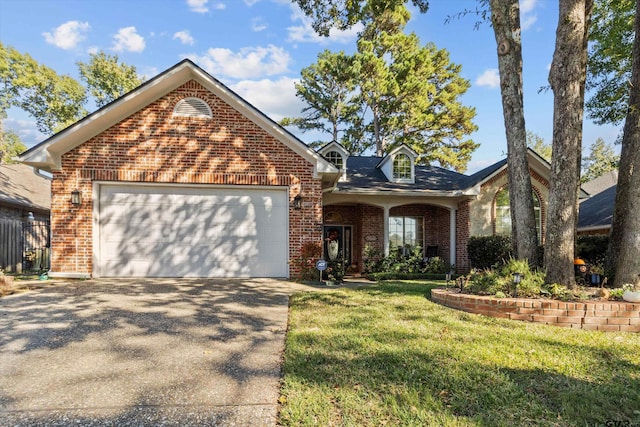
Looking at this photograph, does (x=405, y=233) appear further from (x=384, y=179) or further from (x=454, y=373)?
(x=454, y=373)

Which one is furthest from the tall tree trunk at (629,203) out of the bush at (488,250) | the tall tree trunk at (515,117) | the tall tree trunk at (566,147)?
the bush at (488,250)

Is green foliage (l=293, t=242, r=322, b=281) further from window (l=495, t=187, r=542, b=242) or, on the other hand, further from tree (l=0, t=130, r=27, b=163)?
tree (l=0, t=130, r=27, b=163)

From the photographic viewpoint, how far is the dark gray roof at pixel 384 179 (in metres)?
12.6

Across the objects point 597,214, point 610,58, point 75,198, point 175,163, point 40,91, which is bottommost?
point 597,214

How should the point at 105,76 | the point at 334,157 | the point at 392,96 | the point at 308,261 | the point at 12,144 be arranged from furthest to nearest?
the point at 12,144, the point at 105,76, the point at 392,96, the point at 334,157, the point at 308,261

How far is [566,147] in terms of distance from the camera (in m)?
5.73

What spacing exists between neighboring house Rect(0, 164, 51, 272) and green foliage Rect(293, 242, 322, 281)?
8.22 m

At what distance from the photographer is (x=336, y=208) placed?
13.9 m

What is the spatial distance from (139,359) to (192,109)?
22.6 feet

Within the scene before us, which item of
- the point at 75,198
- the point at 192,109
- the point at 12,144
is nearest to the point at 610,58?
the point at 192,109

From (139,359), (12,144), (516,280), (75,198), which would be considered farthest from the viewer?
(12,144)

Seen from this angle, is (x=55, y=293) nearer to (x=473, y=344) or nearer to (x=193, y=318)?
(x=193, y=318)

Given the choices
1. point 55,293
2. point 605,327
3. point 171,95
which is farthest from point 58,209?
point 605,327

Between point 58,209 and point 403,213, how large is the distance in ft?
36.5
